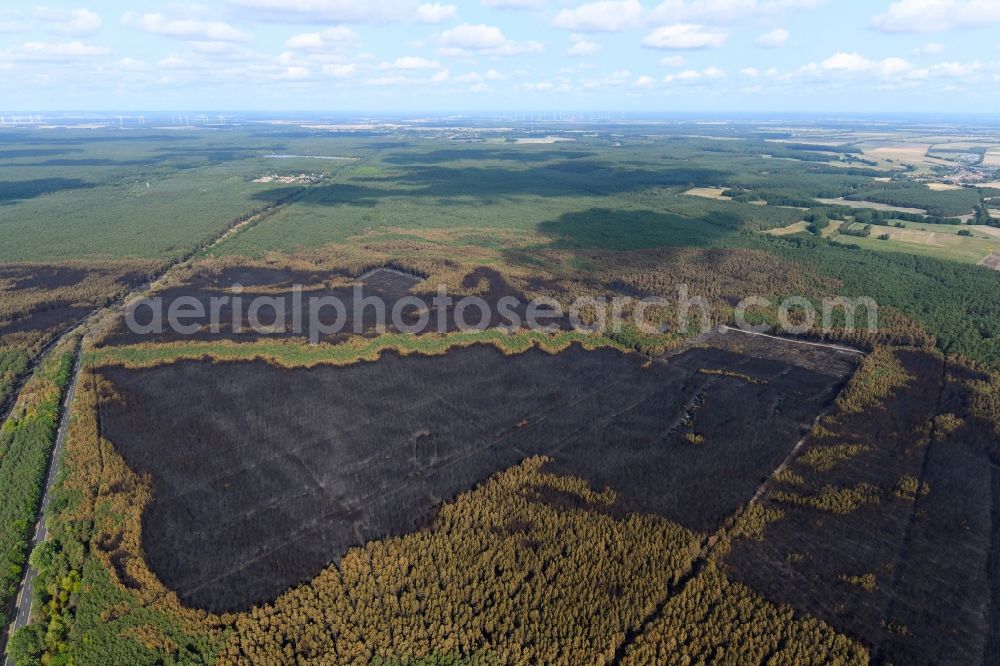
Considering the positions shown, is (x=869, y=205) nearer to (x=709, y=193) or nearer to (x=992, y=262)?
(x=709, y=193)

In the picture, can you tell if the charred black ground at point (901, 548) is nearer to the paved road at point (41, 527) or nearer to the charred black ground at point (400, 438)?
the charred black ground at point (400, 438)

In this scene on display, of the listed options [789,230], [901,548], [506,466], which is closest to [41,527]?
[506,466]

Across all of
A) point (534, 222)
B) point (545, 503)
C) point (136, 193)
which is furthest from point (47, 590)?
point (136, 193)

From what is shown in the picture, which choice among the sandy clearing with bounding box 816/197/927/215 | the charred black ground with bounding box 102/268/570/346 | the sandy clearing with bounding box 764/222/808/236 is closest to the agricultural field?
the charred black ground with bounding box 102/268/570/346

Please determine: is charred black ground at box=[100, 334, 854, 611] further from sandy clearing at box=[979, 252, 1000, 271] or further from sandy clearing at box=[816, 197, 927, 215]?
sandy clearing at box=[816, 197, 927, 215]

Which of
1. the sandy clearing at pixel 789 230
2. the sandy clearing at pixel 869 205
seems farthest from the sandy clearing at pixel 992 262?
the sandy clearing at pixel 869 205

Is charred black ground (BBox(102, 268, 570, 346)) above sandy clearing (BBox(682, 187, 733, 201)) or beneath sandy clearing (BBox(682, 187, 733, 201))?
beneath
